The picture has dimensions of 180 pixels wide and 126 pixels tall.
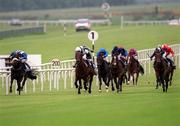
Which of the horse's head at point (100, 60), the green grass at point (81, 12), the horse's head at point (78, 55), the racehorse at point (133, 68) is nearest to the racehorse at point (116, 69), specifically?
the horse's head at point (100, 60)

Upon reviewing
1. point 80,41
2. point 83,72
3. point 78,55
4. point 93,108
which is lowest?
point 93,108

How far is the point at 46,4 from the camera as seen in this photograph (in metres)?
64.4

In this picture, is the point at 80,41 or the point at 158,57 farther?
the point at 80,41

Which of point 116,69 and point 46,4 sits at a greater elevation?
point 46,4

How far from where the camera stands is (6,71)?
22.9 meters

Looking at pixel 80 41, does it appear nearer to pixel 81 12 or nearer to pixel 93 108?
pixel 93 108

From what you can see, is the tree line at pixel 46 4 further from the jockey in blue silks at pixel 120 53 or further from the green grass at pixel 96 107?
the jockey in blue silks at pixel 120 53

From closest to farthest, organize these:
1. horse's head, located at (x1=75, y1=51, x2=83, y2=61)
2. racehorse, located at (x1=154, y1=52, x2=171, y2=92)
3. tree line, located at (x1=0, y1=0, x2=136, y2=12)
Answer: horse's head, located at (x1=75, y1=51, x2=83, y2=61)
racehorse, located at (x1=154, y1=52, x2=171, y2=92)
tree line, located at (x1=0, y1=0, x2=136, y2=12)

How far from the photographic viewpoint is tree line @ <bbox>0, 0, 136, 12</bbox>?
2109 inches

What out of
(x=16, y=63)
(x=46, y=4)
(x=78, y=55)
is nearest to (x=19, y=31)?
(x=46, y=4)

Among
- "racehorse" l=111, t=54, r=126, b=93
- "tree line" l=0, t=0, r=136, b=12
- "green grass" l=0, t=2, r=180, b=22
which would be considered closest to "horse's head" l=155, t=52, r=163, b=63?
"racehorse" l=111, t=54, r=126, b=93

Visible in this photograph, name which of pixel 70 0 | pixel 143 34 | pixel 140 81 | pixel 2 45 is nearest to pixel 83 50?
pixel 140 81

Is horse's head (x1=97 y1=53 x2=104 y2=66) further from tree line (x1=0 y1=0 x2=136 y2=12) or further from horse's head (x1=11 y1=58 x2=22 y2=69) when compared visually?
tree line (x1=0 y1=0 x2=136 y2=12)

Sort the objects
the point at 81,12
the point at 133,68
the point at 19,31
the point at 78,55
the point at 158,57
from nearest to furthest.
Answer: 1. the point at 78,55
2. the point at 158,57
3. the point at 133,68
4. the point at 19,31
5. the point at 81,12
